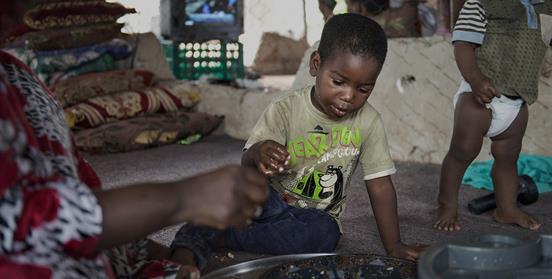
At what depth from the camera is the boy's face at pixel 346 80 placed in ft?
6.42

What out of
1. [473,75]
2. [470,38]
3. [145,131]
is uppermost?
[470,38]

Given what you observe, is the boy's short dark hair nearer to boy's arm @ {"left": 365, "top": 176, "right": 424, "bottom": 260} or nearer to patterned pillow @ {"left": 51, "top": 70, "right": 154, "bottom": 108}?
boy's arm @ {"left": 365, "top": 176, "right": 424, "bottom": 260}

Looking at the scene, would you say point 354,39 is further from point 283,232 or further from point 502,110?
point 502,110

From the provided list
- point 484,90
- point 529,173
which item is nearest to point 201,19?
point 529,173

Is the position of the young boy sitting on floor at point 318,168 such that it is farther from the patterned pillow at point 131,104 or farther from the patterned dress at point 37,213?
the patterned pillow at point 131,104

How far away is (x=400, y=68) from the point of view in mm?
3648

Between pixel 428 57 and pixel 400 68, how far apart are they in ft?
0.52

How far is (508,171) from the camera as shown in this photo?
2.64m

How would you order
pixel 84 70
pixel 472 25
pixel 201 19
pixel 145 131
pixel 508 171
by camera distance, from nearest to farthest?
1. pixel 472 25
2. pixel 508 171
3. pixel 145 131
4. pixel 84 70
5. pixel 201 19

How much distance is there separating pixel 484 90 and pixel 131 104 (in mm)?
2169

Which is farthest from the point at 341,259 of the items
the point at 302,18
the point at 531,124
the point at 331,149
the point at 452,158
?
the point at 302,18

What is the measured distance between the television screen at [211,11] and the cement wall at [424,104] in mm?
1736

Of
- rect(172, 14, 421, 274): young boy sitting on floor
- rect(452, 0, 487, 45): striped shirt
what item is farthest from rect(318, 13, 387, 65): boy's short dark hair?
rect(452, 0, 487, 45): striped shirt

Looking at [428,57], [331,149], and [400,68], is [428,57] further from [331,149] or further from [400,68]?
[331,149]
